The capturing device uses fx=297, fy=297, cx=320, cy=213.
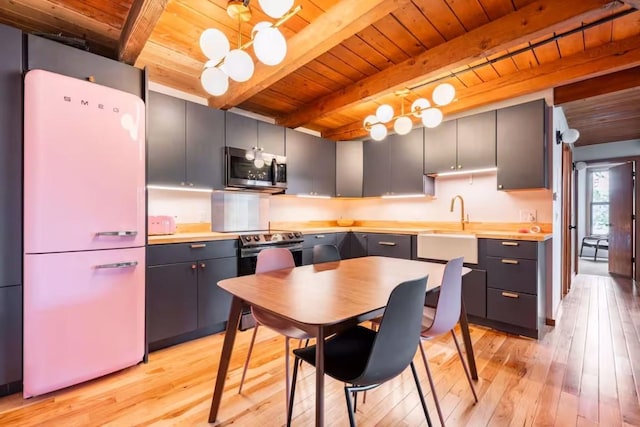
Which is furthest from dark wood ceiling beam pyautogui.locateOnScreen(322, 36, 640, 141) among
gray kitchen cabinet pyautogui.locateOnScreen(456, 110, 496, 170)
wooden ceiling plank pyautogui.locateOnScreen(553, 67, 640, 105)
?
gray kitchen cabinet pyautogui.locateOnScreen(456, 110, 496, 170)

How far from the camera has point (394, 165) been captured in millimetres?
3947

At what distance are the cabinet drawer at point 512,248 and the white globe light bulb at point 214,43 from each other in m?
2.75

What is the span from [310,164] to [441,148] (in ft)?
5.37

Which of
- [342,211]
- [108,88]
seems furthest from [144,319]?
[342,211]

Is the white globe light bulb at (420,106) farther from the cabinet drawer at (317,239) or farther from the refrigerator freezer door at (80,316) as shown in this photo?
the refrigerator freezer door at (80,316)

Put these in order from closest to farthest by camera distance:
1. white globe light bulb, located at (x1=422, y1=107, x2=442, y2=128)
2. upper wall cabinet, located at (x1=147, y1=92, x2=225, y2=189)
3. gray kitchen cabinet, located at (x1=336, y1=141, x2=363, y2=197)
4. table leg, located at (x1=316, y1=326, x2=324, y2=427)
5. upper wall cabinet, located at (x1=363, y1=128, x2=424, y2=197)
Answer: table leg, located at (x1=316, y1=326, x2=324, y2=427) < white globe light bulb, located at (x1=422, y1=107, x2=442, y2=128) < upper wall cabinet, located at (x1=147, y1=92, x2=225, y2=189) < upper wall cabinet, located at (x1=363, y1=128, x2=424, y2=197) < gray kitchen cabinet, located at (x1=336, y1=141, x2=363, y2=197)

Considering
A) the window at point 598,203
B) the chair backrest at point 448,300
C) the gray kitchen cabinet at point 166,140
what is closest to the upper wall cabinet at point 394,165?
the chair backrest at point 448,300

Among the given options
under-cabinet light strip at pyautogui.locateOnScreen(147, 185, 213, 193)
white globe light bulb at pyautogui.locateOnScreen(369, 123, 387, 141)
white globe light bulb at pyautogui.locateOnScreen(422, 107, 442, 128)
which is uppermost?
white globe light bulb at pyautogui.locateOnScreen(422, 107, 442, 128)

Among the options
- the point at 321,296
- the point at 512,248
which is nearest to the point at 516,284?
the point at 512,248

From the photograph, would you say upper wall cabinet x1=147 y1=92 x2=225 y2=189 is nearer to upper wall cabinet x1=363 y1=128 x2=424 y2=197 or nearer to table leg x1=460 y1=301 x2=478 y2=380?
upper wall cabinet x1=363 y1=128 x2=424 y2=197

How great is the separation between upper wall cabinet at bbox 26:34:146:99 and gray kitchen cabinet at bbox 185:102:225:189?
0.60 meters

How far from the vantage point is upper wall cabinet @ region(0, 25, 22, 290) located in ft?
5.69

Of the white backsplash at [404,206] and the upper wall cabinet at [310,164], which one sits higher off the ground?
the upper wall cabinet at [310,164]

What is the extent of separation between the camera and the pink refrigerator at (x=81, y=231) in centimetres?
175
